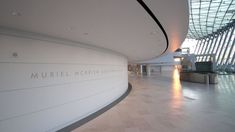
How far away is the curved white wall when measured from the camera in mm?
4191

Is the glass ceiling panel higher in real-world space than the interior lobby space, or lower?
higher

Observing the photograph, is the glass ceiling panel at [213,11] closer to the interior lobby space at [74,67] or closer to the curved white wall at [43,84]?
the interior lobby space at [74,67]

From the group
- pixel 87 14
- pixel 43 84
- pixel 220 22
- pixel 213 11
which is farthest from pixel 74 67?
pixel 220 22

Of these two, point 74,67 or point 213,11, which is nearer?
point 74,67

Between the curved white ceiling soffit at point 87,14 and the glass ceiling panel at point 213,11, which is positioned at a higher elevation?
the glass ceiling panel at point 213,11

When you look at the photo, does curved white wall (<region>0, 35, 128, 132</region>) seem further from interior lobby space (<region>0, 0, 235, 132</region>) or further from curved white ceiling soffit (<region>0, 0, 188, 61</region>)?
curved white ceiling soffit (<region>0, 0, 188, 61</region>)

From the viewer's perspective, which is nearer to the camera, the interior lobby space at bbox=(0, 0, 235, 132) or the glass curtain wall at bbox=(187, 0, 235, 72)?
the interior lobby space at bbox=(0, 0, 235, 132)

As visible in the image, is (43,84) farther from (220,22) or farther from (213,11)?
(220,22)

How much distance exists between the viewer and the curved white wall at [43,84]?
4191 millimetres

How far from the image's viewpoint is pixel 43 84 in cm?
505

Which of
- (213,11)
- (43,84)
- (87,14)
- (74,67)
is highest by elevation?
(213,11)

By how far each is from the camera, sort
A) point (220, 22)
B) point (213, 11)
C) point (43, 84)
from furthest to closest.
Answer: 1. point (220, 22)
2. point (213, 11)
3. point (43, 84)

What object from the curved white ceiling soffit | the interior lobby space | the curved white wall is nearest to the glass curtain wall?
the interior lobby space

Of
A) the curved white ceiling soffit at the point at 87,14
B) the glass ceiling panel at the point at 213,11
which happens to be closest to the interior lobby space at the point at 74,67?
the curved white ceiling soffit at the point at 87,14
